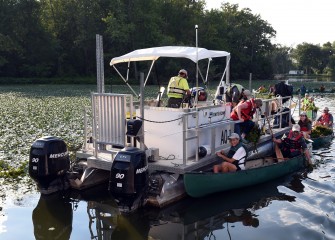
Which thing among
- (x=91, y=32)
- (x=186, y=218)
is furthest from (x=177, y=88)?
(x=91, y=32)

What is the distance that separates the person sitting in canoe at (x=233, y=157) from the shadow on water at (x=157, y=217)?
64 centimetres

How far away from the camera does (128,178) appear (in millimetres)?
7398

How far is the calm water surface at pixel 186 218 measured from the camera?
739 cm

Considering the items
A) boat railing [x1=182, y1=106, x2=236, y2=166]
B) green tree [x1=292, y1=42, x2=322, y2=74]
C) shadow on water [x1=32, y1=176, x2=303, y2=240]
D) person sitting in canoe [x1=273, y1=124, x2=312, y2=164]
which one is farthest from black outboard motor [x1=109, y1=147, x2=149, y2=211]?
green tree [x1=292, y1=42, x2=322, y2=74]

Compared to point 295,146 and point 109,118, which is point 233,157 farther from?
point 295,146

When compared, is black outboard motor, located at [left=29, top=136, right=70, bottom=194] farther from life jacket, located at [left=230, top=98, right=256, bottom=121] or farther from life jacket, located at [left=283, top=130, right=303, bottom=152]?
life jacket, located at [left=283, top=130, right=303, bottom=152]

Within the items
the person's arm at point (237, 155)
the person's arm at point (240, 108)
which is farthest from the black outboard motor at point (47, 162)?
the person's arm at point (240, 108)

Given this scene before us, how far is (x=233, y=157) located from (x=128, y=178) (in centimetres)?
281

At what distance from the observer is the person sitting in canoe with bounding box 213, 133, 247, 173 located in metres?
9.07

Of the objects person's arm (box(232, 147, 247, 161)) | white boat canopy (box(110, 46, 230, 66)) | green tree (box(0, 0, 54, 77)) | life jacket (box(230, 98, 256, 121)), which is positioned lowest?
person's arm (box(232, 147, 247, 161))

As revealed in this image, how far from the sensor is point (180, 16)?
69.8 meters

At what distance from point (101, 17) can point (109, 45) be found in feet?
14.8

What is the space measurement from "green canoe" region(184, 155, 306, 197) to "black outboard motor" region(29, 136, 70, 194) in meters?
2.77

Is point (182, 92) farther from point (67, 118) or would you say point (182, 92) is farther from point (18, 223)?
point (67, 118)
